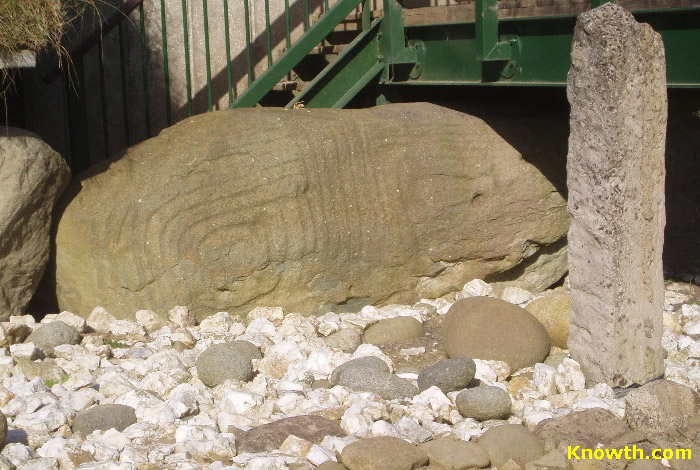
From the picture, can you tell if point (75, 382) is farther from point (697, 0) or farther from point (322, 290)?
point (697, 0)

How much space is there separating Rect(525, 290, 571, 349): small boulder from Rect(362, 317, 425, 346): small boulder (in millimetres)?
668

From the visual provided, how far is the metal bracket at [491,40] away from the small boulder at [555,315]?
1.39 meters

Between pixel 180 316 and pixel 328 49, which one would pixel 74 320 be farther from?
pixel 328 49

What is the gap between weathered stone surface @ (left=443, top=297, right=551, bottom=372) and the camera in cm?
484

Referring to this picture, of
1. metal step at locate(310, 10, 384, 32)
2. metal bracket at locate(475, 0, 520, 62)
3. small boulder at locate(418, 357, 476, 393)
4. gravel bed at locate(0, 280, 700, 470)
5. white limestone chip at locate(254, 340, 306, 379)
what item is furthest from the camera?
metal step at locate(310, 10, 384, 32)

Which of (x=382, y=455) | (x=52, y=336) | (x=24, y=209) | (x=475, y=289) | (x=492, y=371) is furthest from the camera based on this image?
(x=475, y=289)

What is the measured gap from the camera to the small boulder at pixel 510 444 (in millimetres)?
3814

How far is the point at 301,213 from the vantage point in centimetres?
547

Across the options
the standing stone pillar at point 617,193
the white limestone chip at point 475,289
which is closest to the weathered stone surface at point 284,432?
the standing stone pillar at point 617,193

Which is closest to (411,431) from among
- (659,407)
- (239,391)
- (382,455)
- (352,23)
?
(382,455)

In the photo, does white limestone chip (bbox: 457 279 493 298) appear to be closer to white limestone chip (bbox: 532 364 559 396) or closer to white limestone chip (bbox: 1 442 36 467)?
Answer: white limestone chip (bbox: 532 364 559 396)

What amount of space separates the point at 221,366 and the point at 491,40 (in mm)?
2388

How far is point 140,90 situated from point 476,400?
4.02 metres

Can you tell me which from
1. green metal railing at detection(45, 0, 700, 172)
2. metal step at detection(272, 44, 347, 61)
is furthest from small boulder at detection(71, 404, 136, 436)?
metal step at detection(272, 44, 347, 61)
